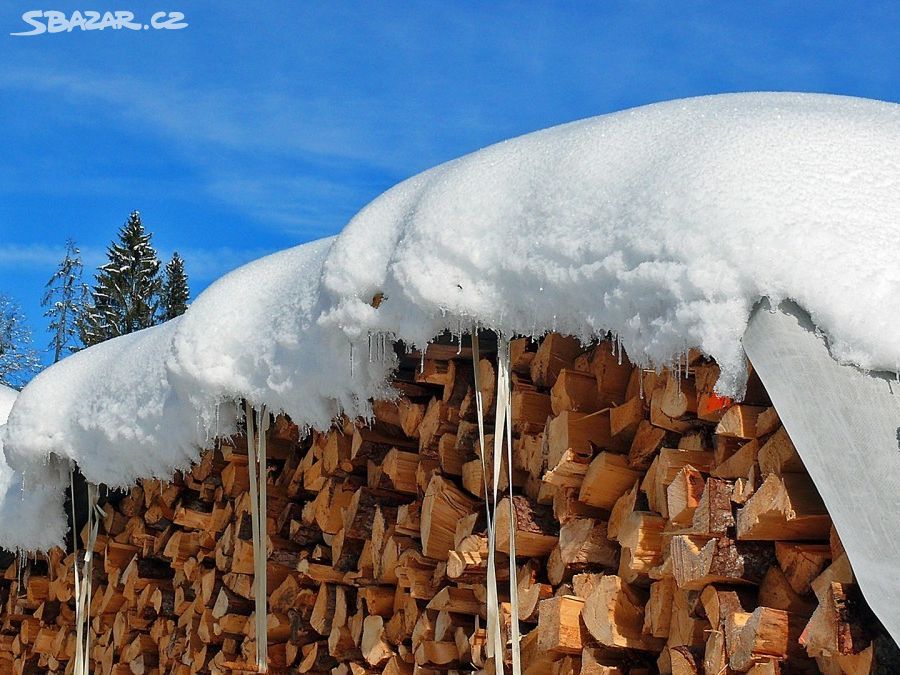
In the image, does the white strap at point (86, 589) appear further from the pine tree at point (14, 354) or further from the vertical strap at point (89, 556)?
the pine tree at point (14, 354)

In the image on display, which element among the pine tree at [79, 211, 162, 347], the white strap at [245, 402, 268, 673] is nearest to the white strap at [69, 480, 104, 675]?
the white strap at [245, 402, 268, 673]

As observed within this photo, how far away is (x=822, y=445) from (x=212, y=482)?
7.86ft

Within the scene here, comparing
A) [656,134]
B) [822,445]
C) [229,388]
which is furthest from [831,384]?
[229,388]

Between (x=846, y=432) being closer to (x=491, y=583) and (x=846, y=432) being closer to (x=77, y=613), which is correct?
(x=491, y=583)

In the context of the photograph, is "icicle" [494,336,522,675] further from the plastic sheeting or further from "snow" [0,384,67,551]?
"snow" [0,384,67,551]

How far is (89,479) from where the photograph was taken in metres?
3.80

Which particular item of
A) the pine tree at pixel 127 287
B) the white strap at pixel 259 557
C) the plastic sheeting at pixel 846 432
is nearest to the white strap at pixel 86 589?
the white strap at pixel 259 557

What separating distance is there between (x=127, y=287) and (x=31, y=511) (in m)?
15.6

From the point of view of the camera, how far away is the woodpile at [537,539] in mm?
1865

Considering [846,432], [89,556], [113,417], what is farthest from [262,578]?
[846,432]

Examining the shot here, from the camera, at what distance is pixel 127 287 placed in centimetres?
1942

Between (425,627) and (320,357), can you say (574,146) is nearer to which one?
(320,357)

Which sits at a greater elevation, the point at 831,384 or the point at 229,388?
the point at 229,388

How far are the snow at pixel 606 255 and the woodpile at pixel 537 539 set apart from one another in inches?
6.9
